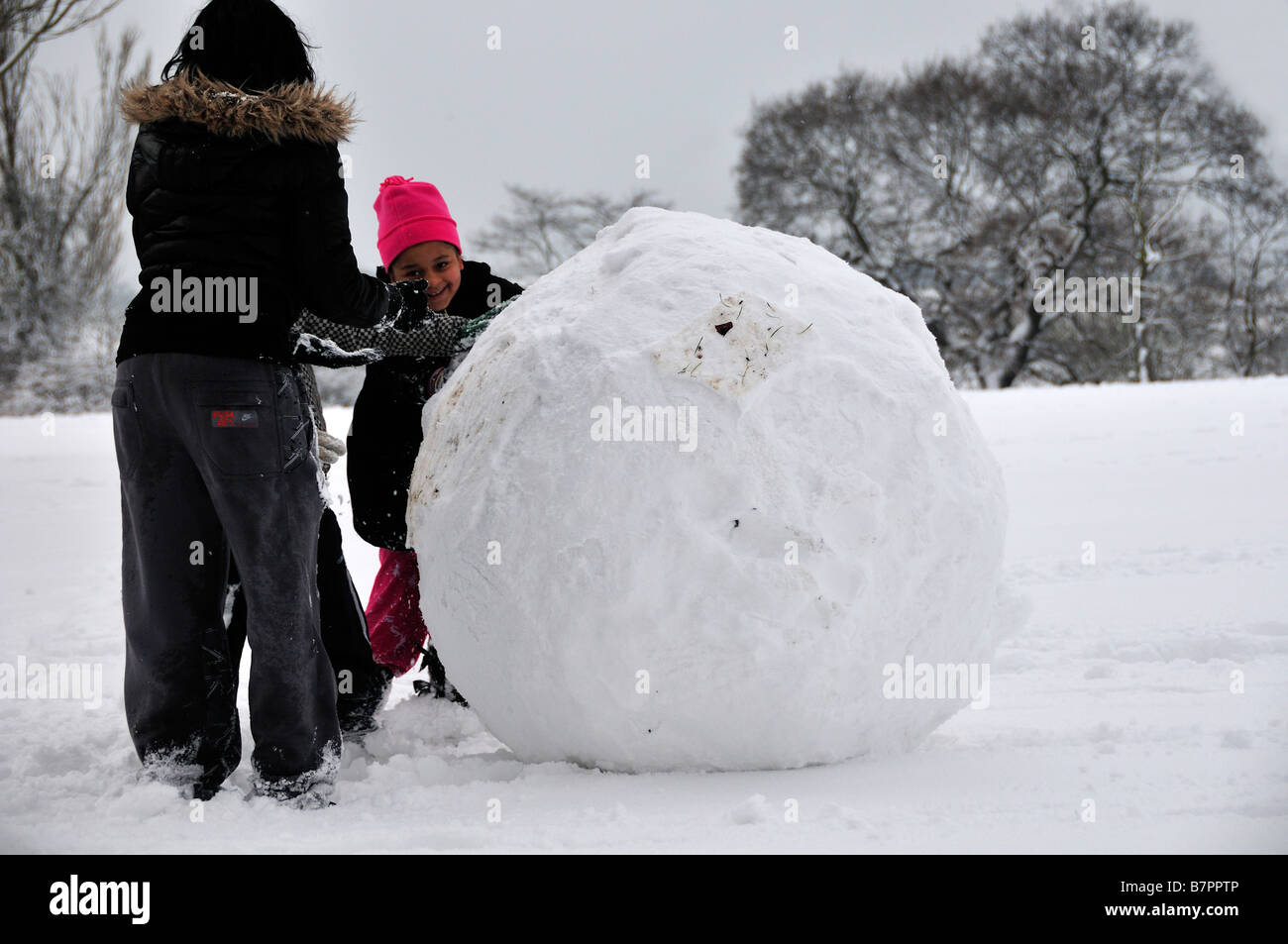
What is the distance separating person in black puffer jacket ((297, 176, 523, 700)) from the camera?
3.43 meters

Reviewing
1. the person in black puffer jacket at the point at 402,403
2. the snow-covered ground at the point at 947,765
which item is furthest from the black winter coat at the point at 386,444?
the snow-covered ground at the point at 947,765

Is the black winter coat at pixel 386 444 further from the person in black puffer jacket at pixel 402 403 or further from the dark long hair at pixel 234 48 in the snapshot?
the dark long hair at pixel 234 48

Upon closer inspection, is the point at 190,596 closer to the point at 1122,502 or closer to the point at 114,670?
the point at 114,670

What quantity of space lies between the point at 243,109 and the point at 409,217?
1054mm

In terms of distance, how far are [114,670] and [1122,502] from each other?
5908mm

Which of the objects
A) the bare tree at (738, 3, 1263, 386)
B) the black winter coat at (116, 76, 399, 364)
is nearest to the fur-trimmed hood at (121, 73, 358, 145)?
the black winter coat at (116, 76, 399, 364)

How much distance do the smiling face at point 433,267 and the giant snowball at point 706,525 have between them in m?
0.82

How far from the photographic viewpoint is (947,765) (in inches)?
110

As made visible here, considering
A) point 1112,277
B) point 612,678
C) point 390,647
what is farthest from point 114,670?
point 1112,277

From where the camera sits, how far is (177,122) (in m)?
2.63

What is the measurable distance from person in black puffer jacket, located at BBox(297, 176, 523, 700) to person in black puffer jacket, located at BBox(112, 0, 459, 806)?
1.78ft

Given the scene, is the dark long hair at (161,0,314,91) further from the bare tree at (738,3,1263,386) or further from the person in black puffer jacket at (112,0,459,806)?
the bare tree at (738,3,1263,386)

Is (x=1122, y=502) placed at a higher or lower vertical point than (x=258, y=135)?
lower

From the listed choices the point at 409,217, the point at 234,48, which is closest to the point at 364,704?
the point at 409,217
